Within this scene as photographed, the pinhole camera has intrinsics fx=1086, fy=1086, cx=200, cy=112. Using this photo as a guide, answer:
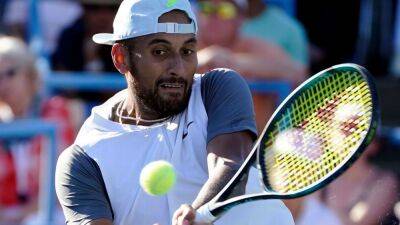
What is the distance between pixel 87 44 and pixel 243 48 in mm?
1447

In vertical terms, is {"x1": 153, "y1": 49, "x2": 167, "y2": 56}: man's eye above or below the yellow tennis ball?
above

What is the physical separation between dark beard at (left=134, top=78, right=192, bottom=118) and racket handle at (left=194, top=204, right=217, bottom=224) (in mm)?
513

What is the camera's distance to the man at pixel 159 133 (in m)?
4.12

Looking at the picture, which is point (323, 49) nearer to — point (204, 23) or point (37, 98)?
point (204, 23)

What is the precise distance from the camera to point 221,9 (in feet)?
22.7

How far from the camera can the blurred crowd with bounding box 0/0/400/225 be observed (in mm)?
6547

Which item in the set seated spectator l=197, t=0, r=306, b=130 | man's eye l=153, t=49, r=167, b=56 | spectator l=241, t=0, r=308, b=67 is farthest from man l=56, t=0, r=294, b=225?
spectator l=241, t=0, r=308, b=67

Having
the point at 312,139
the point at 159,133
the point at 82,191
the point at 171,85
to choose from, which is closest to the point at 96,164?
the point at 82,191

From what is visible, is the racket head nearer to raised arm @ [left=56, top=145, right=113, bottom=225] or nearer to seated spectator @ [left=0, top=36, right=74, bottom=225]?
raised arm @ [left=56, top=145, right=113, bottom=225]

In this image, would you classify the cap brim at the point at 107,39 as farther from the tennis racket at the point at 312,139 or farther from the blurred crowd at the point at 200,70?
the blurred crowd at the point at 200,70

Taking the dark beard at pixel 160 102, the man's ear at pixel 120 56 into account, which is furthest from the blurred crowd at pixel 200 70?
the man's ear at pixel 120 56

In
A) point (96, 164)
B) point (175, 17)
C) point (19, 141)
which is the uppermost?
point (175, 17)

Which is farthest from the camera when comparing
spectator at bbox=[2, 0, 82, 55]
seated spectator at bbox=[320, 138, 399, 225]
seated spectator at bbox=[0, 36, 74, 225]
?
spectator at bbox=[2, 0, 82, 55]

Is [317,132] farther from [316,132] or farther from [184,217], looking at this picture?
[184,217]
